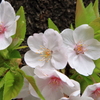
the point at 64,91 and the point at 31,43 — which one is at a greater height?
the point at 31,43

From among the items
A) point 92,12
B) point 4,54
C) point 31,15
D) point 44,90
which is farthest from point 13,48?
point 31,15

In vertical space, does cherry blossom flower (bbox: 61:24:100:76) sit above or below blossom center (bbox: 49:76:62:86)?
above

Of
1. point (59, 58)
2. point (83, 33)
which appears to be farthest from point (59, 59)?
point (83, 33)

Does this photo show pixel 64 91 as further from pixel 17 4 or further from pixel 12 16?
pixel 17 4

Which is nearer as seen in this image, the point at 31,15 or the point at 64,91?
the point at 64,91

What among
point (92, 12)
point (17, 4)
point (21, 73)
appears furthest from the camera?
point (17, 4)

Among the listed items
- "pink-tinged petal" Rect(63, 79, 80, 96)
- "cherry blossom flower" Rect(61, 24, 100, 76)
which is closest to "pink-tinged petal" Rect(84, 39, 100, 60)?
"cherry blossom flower" Rect(61, 24, 100, 76)

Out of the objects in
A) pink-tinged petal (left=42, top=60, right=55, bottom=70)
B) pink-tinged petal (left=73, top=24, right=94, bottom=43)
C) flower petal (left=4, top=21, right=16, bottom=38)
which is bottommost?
pink-tinged petal (left=42, top=60, right=55, bottom=70)

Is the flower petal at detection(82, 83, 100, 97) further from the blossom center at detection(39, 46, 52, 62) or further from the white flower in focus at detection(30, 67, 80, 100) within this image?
the blossom center at detection(39, 46, 52, 62)
